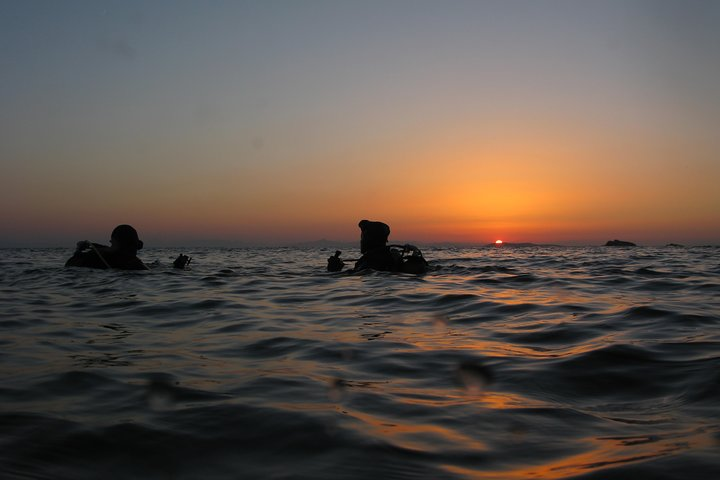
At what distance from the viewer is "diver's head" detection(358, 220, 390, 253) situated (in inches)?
581

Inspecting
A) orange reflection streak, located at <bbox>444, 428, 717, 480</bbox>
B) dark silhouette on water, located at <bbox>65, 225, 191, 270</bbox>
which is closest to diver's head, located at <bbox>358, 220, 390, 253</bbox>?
dark silhouette on water, located at <bbox>65, 225, 191, 270</bbox>

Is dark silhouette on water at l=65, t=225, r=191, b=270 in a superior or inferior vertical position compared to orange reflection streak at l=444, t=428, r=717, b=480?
superior

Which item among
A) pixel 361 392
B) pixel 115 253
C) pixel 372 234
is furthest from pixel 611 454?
pixel 115 253

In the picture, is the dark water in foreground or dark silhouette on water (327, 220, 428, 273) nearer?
the dark water in foreground

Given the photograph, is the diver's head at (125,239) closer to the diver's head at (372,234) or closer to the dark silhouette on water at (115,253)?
the dark silhouette on water at (115,253)

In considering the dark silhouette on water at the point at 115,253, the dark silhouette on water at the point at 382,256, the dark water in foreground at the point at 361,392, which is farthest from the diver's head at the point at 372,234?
the dark water in foreground at the point at 361,392

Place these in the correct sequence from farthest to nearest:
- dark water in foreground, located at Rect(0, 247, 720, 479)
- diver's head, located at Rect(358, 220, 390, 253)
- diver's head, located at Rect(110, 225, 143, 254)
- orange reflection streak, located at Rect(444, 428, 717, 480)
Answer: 1. diver's head, located at Rect(358, 220, 390, 253)
2. diver's head, located at Rect(110, 225, 143, 254)
3. dark water in foreground, located at Rect(0, 247, 720, 479)
4. orange reflection streak, located at Rect(444, 428, 717, 480)

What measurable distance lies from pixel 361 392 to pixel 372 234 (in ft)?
36.6

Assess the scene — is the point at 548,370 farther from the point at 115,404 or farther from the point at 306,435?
the point at 115,404

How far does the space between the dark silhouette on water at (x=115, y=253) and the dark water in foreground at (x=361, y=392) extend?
642cm

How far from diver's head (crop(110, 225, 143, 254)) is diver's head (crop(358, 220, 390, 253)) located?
604cm

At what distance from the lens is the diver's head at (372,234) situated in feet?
48.4

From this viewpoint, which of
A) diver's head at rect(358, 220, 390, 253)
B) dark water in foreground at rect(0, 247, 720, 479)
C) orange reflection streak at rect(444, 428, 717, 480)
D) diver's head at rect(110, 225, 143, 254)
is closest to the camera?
orange reflection streak at rect(444, 428, 717, 480)

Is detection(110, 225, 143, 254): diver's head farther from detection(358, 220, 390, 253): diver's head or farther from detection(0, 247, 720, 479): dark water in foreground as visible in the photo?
detection(0, 247, 720, 479): dark water in foreground
